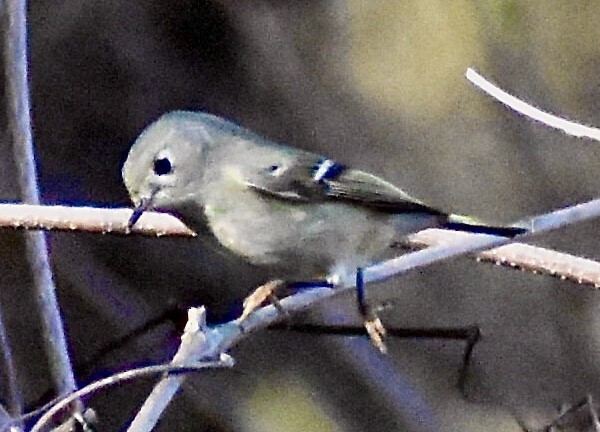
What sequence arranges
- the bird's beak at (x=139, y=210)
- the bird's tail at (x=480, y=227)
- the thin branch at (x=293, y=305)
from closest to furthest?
the thin branch at (x=293, y=305), the bird's tail at (x=480, y=227), the bird's beak at (x=139, y=210)

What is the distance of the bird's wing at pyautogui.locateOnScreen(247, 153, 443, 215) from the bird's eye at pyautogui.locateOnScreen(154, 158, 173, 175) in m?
0.09

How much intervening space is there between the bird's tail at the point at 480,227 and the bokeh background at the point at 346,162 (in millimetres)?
499

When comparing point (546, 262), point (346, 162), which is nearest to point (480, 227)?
point (546, 262)

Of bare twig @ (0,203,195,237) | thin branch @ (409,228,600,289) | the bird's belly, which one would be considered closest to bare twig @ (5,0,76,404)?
bare twig @ (0,203,195,237)

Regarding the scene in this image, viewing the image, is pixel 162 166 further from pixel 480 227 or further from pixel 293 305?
pixel 480 227

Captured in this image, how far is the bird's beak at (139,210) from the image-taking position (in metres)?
0.92

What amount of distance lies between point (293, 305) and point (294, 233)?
0.48 feet

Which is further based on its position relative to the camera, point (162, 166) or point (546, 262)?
point (162, 166)

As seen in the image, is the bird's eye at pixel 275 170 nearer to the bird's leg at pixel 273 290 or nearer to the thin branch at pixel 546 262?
the bird's leg at pixel 273 290

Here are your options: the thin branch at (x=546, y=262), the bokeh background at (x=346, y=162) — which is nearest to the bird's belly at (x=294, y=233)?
the thin branch at (x=546, y=262)

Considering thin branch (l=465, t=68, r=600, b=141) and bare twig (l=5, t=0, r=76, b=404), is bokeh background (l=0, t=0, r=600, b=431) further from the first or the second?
thin branch (l=465, t=68, r=600, b=141)

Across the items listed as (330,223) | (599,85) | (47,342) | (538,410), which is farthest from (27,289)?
(599,85)

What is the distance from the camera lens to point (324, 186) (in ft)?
3.39

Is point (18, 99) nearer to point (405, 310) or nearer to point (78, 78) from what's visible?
point (78, 78)
